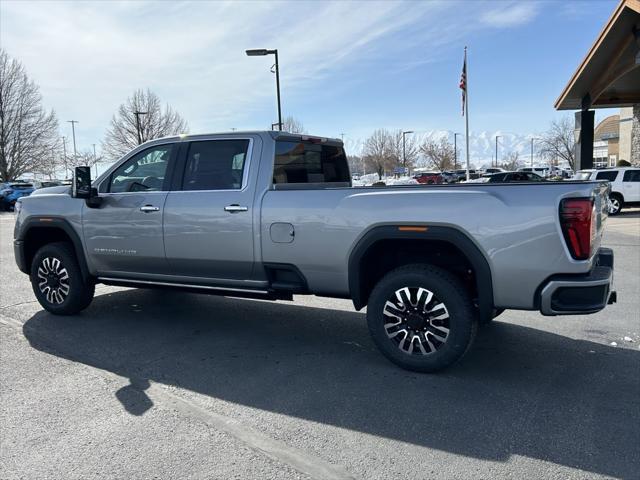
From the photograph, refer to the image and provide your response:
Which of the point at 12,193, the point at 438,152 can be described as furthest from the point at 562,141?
the point at 12,193

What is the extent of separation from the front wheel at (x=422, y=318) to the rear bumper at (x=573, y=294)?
23.5 inches

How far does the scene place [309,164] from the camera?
567 centimetres

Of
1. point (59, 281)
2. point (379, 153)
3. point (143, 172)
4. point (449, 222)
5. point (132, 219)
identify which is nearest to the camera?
point (449, 222)

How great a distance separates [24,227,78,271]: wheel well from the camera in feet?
20.8

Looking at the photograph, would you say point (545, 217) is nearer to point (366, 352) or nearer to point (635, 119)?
point (366, 352)

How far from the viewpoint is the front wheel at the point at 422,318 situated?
4.12 meters

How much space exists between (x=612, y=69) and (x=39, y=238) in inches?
793

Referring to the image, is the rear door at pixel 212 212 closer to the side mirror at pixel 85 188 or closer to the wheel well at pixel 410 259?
the side mirror at pixel 85 188

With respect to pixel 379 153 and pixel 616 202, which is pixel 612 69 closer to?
pixel 616 202

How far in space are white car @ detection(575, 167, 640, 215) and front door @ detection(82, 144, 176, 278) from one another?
57.5 ft

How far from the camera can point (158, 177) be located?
5.57 meters

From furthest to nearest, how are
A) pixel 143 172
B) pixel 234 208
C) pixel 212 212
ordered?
pixel 143 172, pixel 212 212, pixel 234 208

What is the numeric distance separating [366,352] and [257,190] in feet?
5.95

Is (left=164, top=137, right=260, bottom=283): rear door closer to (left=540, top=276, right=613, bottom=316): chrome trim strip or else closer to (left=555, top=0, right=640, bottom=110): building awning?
(left=540, top=276, right=613, bottom=316): chrome trim strip
